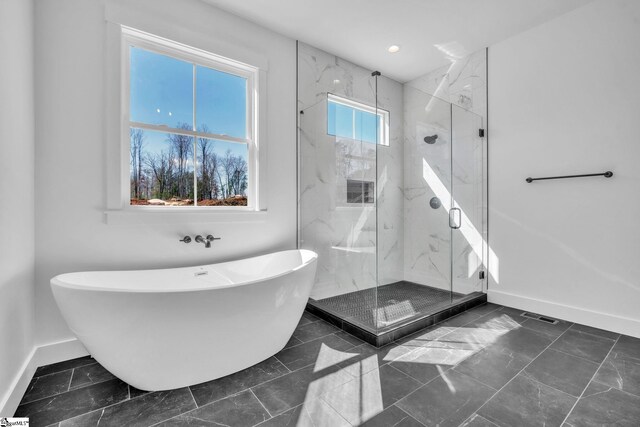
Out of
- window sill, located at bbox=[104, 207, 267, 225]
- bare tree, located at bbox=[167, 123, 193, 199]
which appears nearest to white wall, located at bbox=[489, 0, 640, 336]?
window sill, located at bbox=[104, 207, 267, 225]

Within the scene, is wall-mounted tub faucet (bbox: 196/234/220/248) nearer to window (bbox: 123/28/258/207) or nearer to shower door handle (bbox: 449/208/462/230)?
window (bbox: 123/28/258/207)

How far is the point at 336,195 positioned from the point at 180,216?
4.56 feet

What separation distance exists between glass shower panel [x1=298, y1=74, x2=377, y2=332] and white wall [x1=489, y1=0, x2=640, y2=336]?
51.5 inches

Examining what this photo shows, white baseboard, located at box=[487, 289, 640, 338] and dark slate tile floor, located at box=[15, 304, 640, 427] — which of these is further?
white baseboard, located at box=[487, 289, 640, 338]

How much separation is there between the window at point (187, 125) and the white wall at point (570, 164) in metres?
2.39

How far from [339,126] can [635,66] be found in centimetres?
224

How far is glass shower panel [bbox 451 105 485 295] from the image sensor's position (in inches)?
119

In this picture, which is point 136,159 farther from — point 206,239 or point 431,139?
point 431,139

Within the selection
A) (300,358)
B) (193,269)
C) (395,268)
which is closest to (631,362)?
(395,268)

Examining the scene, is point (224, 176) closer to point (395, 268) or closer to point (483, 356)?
point (395, 268)

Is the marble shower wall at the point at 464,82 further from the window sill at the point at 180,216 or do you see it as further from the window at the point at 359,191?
the window sill at the point at 180,216

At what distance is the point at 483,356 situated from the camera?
76.2 inches

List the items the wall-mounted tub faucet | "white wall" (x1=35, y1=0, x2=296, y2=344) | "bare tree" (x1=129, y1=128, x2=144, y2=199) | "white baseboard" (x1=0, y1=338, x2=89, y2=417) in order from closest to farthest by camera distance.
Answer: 1. "white baseboard" (x1=0, y1=338, x2=89, y2=417)
2. "white wall" (x1=35, y1=0, x2=296, y2=344)
3. "bare tree" (x1=129, y1=128, x2=144, y2=199)
4. the wall-mounted tub faucet

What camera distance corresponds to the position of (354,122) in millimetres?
2971
